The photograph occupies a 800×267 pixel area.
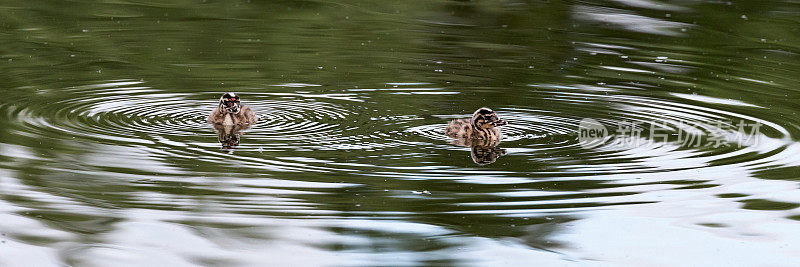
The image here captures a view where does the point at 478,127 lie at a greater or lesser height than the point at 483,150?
greater

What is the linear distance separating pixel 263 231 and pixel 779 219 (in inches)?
152

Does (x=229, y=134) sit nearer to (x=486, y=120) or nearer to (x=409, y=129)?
(x=409, y=129)

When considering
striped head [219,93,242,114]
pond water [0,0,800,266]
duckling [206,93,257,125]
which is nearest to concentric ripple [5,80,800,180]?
pond water [0,0,800,266]

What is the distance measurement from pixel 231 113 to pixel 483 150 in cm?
264

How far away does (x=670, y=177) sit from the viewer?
10156 millimetres

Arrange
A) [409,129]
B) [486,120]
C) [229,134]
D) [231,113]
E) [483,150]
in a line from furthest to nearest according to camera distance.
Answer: [231,113] < [409,129] < [486,120] < [229,134] < [483,150]

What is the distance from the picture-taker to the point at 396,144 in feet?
36.9

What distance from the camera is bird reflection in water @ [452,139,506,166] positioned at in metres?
10.9

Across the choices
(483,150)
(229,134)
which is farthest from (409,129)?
(229,134)

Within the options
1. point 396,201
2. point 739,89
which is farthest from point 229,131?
point 739,89

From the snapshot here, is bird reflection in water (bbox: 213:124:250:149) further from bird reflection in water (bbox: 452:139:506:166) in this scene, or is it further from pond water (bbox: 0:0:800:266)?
bird reflection in water (bbox: 452:139:506:166)

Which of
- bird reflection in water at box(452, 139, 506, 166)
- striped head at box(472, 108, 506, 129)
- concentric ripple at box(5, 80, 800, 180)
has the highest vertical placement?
striped head at box(472, 108, 506, 129)

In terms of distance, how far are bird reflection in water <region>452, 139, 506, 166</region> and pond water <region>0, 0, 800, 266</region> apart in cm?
3

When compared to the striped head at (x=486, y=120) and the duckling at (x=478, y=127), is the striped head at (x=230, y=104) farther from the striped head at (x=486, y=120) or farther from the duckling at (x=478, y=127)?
the striped head at (x=486, y=120)
